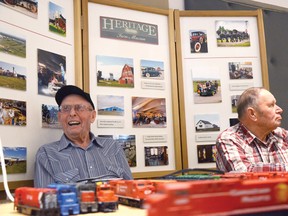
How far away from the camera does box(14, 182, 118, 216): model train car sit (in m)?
0.74

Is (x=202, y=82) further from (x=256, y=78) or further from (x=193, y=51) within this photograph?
(x=256, y=78)

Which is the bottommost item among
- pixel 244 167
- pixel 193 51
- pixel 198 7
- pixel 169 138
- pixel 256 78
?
pixel 244 167

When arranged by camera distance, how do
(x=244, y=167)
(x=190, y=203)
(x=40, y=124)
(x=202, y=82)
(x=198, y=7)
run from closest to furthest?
1. (x=190, y=203)
2. (x=244, y=167)
3. (x=40, y=124)
4. (x=202, y=82)
5. (x=198, y=7)

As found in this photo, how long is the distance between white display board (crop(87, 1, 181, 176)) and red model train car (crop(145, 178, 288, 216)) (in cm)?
179

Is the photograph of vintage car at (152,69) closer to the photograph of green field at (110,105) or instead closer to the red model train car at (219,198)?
the photograph of green field at (110,105)

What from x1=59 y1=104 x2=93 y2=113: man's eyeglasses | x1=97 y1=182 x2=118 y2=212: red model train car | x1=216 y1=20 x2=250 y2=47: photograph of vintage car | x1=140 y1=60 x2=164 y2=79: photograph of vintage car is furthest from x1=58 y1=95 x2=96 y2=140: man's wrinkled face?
x1=97 y1=182 x2=118 y2=212: red model train car

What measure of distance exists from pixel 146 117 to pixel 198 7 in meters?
1.06

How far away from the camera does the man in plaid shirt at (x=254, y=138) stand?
193 cm

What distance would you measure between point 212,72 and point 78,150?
110 centimetres

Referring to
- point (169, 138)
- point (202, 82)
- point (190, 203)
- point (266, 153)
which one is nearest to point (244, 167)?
point (266, 153)

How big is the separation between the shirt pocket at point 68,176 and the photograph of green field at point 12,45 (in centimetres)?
64

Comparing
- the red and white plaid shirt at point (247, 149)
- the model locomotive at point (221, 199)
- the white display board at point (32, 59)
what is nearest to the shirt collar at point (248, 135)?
the red and white plaid shirt at point (247, 149)

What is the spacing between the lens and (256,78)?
2617 millimetres

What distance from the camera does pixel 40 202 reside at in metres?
0.74
